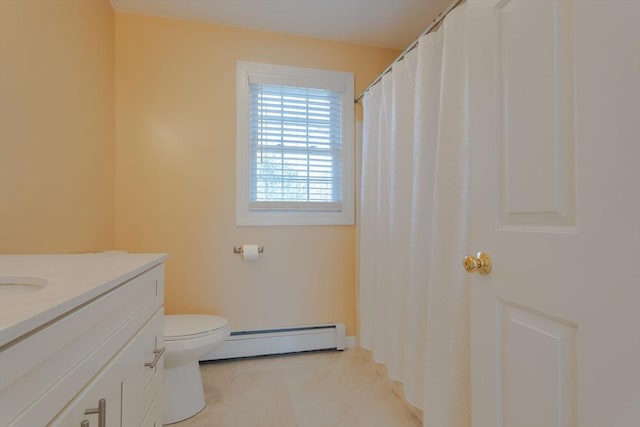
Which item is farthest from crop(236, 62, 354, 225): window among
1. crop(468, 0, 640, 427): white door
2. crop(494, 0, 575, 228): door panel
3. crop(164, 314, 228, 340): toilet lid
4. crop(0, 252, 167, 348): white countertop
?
crop(494, 0, 575, 228): door panel

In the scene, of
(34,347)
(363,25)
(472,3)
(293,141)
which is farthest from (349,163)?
(34,347)

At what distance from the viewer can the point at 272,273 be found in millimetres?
2240

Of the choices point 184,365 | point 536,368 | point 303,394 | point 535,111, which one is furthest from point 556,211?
point 184,365

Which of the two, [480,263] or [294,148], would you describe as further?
[294,148]

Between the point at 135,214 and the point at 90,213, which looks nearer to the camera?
the point at 90,213

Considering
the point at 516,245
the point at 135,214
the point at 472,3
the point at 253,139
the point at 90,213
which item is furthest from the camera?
the point at 253,139

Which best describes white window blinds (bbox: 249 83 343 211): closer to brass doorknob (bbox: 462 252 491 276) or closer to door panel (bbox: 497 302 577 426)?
brass doorknob (bbox: 462 252 491 276)

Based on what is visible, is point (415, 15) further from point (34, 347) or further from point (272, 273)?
point (34, 347)

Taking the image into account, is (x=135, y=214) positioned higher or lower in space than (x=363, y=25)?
lower

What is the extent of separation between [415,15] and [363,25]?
1.10ft

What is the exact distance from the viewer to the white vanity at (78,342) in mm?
399

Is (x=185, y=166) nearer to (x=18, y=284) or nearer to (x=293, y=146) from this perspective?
(x=293, y=146)

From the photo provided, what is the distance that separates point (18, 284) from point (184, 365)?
1.05 m

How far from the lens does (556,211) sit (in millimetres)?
705
